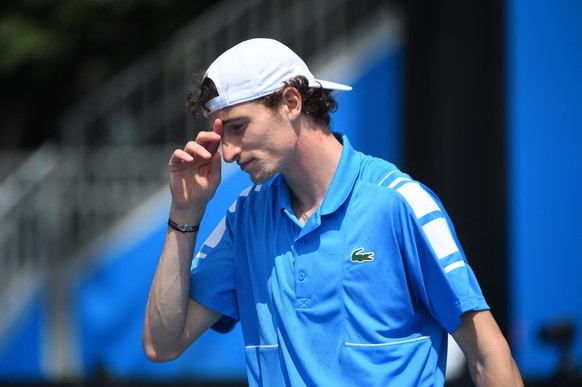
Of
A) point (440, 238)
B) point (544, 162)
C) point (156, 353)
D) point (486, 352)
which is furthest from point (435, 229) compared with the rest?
point (544, 162)

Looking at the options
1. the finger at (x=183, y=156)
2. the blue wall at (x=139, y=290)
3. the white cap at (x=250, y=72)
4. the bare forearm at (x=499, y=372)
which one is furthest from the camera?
the blue wall at (x=139, y=290)

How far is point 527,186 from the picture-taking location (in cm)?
639

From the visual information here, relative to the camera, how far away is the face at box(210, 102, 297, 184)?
2467 millimetres

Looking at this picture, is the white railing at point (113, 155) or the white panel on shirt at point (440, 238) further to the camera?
the white railing at point (113, 155)

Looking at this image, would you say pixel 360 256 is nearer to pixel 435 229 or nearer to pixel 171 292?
pixel 435 229

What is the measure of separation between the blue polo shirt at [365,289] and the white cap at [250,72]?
0.28 meters

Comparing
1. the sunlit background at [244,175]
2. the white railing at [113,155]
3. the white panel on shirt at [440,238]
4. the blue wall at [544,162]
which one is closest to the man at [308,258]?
the white panel on shirt at [440,238]

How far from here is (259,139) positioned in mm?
2465

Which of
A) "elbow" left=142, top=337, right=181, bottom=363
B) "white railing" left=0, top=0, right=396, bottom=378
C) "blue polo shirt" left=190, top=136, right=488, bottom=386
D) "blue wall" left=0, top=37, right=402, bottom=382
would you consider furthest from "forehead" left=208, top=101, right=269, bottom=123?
"white railing" left=0, top=0, right=396, bottom=378

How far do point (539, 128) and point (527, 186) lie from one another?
0.41 metres

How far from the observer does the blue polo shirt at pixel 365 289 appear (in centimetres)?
236

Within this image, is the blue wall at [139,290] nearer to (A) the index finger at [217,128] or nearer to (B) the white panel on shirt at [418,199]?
(A) the index finger at [217,128]

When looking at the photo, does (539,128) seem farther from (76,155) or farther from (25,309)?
(25,309)

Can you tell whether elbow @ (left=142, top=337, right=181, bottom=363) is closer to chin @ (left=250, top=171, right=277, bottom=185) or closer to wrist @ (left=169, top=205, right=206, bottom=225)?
wrist @ (left=169, top=205, right=206, bottom=225)
